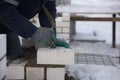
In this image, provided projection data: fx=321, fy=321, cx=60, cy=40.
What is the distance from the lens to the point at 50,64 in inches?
114

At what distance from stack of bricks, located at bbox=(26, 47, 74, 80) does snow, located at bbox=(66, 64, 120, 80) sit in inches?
25.0

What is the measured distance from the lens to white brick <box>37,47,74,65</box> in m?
2.83

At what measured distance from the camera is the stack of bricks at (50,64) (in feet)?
9.32

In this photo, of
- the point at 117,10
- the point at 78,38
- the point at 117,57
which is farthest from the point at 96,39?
the point at 117,57

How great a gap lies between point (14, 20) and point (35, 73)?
1.76 feet

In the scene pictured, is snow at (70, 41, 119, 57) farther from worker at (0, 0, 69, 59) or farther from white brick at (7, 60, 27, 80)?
white brick at (7, 60, 27, 80)

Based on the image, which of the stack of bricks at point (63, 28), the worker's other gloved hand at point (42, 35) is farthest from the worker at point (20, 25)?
the stack of bricks at point (63, 28)

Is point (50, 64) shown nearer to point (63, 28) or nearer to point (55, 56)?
point (55, 56)

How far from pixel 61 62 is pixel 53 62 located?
72 mm

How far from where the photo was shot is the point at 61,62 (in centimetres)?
287

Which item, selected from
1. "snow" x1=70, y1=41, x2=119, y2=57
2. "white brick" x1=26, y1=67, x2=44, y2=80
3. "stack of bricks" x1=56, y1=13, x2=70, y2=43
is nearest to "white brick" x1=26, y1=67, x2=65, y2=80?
"white brick" x1=26, y1=67, x2=44, y2=80

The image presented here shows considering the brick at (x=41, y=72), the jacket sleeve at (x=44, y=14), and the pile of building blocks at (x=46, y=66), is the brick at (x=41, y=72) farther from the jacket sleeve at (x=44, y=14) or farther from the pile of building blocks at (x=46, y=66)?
the jacket sleeve at (x=44, y=14)

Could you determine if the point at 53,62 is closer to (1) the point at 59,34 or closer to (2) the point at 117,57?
(1) the point at 59,34

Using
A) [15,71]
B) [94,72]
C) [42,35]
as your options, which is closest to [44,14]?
[42,35]
